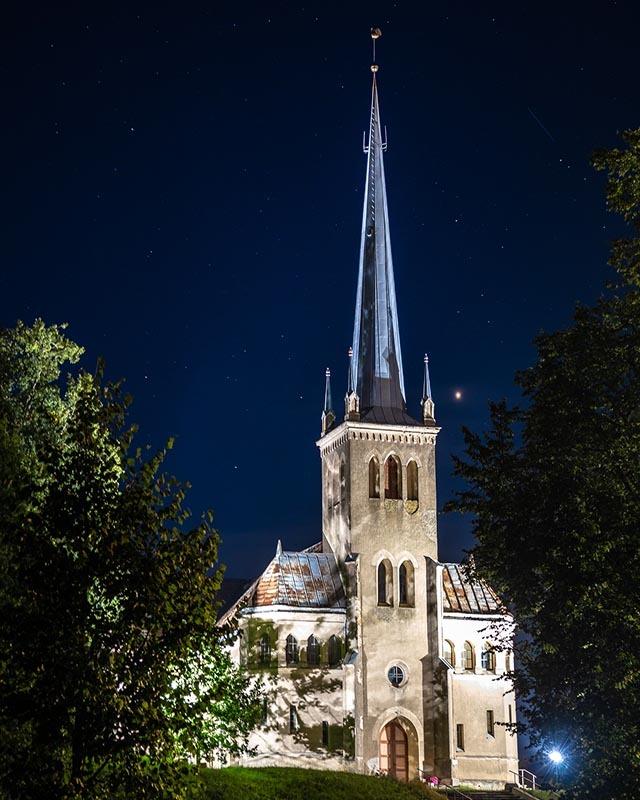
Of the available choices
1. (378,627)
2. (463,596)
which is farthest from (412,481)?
(378,627)

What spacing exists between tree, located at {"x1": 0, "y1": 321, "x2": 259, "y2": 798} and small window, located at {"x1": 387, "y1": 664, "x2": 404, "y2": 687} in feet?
121

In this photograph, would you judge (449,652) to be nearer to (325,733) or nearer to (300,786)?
(325,733)

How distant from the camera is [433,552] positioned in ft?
188

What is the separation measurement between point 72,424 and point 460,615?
39709mm

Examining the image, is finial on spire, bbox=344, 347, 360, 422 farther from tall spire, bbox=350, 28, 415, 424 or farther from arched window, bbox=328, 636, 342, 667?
arched window, bbox=328, 636, 342, 667

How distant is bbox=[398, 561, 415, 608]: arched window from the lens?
5644cm

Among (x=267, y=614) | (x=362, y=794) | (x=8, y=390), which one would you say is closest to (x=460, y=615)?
(x=267, y=614)

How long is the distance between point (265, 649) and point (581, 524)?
93.6ft

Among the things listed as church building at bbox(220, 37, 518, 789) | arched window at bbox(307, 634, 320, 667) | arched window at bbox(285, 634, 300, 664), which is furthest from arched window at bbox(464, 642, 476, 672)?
arched window at bbox(285, 634, 300, 664)

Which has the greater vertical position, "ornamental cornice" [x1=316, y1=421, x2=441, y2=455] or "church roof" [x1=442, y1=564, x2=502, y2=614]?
"ornamental cornice" [x1=316, y1=421, x2=441, y2=455]

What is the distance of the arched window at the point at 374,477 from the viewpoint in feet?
189

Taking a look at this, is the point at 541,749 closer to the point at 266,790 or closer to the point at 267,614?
the point at 266,790

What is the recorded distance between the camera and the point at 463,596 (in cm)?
5819

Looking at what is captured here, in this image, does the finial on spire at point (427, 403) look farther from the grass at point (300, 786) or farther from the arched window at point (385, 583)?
the grass at point (300, 786)
